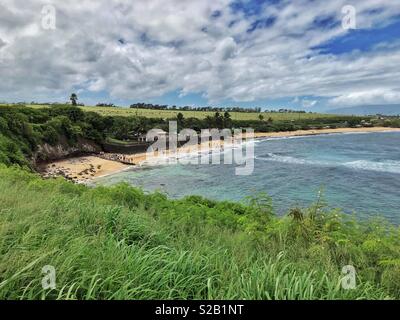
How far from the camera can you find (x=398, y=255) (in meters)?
7.10

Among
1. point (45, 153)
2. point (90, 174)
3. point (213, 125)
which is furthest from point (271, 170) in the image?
point (213, 125)

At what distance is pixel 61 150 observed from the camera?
63.8 metres

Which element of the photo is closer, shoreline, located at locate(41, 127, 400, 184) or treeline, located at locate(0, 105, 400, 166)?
shoreline, located at locate(41, 127, 400, 184)

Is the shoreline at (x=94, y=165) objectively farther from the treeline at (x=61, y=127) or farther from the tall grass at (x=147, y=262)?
the tall grass at (x=147, y=262)

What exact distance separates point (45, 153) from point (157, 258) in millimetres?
60178

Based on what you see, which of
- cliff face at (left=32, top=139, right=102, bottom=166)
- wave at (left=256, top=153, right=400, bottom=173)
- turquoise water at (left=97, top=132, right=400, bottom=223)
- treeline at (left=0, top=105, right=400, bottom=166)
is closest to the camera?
turquoise water at (left=97, top=132, right=400, bottom=223)

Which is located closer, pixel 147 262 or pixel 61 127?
pixel 147 262

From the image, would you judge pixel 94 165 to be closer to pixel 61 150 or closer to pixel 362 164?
pixel 61 150

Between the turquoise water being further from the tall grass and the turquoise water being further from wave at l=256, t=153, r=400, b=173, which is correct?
the tall grass

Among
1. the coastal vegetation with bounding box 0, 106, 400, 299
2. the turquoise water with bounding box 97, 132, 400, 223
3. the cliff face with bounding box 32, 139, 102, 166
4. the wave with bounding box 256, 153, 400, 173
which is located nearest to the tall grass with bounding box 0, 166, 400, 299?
the coastal vegetation with bounding box 0, 106, 400, 299

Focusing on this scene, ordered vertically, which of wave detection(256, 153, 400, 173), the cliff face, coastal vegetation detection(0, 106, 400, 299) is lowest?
wave detection(256, 153, 400, 173)

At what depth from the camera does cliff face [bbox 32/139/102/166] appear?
57013mm

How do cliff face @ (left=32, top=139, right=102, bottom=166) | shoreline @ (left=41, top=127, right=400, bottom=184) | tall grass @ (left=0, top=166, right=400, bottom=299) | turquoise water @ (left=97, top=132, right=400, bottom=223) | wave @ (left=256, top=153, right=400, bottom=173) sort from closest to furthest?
tall grass @ (left=0, top=166, right=400, bottom=299) < turquoise water @ (left=97, top=132, right=400, bottom=223) < wave @ (left=256, top=153, right=400, bottom=173) < shoreline @ (left=41, top=127, right=400, bottom=184) < cliff face @ (left=32, top=139, right=102, bottom=166)

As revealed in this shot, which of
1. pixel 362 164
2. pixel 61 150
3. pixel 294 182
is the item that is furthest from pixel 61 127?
pixel 362 164
